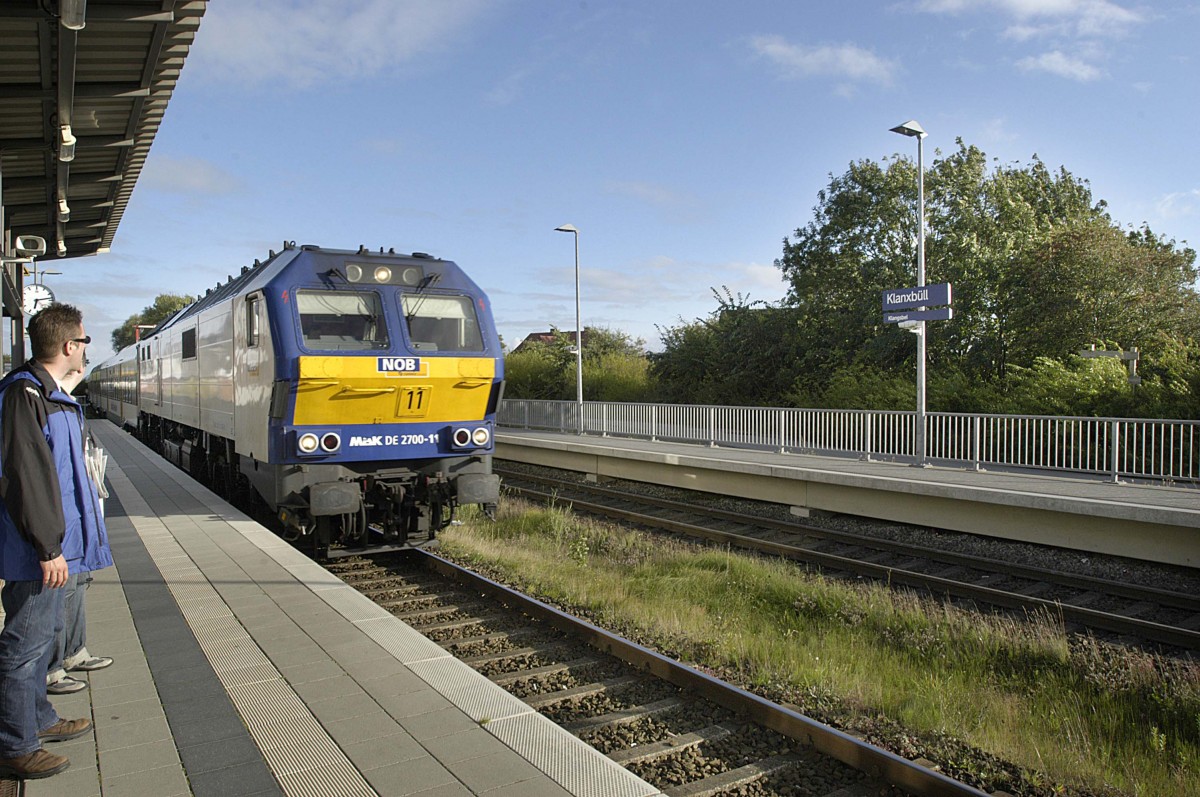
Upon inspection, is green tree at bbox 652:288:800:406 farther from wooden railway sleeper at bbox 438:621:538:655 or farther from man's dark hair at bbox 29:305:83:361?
man's dark hair at bbox 29:305:83:361

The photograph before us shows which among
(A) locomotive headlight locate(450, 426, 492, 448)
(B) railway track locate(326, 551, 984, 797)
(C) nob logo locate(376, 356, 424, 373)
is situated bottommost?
(B) railway track locate(326, 551, 984, 797)

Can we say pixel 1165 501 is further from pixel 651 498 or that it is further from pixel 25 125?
pixel 25 125

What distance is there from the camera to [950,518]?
11812 mm

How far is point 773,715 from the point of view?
4.77 meters

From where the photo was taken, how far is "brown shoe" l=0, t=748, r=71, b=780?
359 centimetres

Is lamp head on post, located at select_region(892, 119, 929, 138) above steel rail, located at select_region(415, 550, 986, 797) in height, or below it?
above

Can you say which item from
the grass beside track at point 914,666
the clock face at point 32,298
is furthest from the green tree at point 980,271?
the clock face at point 32,298

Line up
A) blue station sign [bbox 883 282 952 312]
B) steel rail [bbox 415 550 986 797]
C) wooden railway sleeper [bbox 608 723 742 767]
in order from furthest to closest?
blue station sign [bbox 883 282 952 312]
wooden railway sleeper [bbox 608 723 742 767]
steel rail [bbox 415 550 986 797]

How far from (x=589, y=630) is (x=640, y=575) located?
3.19 metres

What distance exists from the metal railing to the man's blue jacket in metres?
12.5

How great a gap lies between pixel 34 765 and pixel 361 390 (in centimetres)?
526

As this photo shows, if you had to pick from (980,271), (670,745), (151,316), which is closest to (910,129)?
(980,271)

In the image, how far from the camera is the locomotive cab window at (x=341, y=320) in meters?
8.58

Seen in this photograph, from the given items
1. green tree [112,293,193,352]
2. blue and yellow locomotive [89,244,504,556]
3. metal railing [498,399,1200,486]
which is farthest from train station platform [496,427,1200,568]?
green tree [112,293,193,352]
